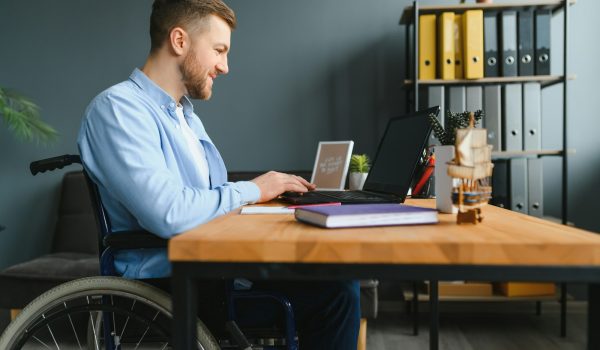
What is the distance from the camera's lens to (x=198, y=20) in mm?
1406

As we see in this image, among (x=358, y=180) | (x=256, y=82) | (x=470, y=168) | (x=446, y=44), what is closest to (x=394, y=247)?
(x=470, y=168)

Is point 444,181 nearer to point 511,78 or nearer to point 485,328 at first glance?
point 511,78

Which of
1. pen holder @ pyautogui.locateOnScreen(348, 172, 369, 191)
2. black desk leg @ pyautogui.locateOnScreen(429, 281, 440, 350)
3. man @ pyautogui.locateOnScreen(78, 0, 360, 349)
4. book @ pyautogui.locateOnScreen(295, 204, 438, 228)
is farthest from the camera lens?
pen holder @ pyautogui.locateOnScreen(348, 172, 369, 191)

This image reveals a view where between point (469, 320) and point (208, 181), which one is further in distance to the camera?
point (469, 320)

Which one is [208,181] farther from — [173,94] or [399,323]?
[399,323]

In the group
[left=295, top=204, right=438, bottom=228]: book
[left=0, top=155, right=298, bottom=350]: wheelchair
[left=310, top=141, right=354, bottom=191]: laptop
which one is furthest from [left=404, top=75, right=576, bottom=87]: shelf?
[left=295, top=204, right=438, bottom=228]: book

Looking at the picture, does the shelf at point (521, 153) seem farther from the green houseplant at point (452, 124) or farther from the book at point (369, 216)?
the book at point (369, 216)

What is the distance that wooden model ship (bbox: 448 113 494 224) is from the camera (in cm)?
87

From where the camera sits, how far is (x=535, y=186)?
2613mm

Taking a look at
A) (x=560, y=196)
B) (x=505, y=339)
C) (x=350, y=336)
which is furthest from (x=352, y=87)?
(x=350, y=336)

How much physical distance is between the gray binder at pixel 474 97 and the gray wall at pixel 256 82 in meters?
0.45

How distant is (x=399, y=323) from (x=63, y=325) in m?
1.70

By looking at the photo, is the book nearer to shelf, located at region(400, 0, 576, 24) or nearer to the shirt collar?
the shirt collar

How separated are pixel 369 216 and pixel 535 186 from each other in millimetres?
2071
